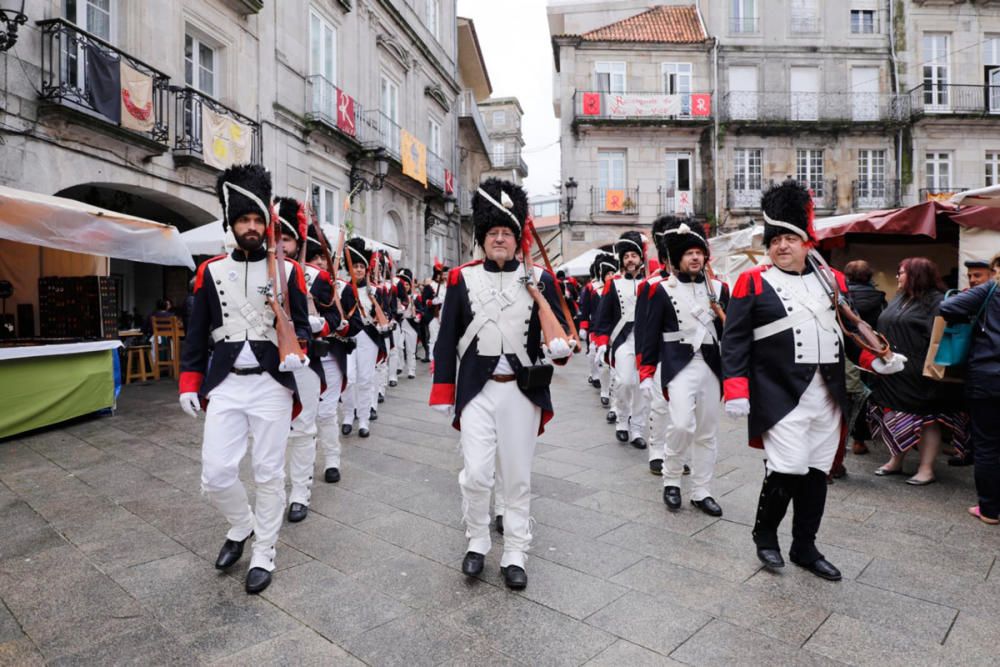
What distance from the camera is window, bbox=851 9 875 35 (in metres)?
27.6

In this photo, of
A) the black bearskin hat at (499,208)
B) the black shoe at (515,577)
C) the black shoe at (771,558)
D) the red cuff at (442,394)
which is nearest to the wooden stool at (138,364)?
the red cuff at (442,394)

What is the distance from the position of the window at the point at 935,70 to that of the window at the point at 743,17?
6.99m

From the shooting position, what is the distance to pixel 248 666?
280 cm

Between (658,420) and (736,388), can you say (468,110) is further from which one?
(736,388)

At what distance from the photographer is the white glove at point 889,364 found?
366cm

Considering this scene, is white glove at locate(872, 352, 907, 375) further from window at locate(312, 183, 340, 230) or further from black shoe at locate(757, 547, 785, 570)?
window at locate(312, 183, 340, 230)

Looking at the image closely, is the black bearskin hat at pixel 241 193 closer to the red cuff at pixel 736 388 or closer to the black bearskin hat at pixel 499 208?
the black bearskin hat at pixel 499 208

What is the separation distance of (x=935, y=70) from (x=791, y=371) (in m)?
30.5

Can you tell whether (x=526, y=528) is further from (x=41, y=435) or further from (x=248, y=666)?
(x=41, y=435)

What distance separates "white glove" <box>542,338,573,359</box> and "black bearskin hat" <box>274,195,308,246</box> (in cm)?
264

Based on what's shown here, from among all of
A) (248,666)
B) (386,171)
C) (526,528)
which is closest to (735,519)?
(526,528)

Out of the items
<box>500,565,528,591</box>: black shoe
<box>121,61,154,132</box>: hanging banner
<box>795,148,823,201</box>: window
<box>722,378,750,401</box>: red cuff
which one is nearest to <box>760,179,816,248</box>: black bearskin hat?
<box>722,378,750,401</box>: red cuff

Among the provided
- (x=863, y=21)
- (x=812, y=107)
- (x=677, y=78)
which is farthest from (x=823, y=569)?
(x=863, y=21)

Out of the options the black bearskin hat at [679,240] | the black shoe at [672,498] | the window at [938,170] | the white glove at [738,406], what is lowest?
the black shoe at [672,498]
